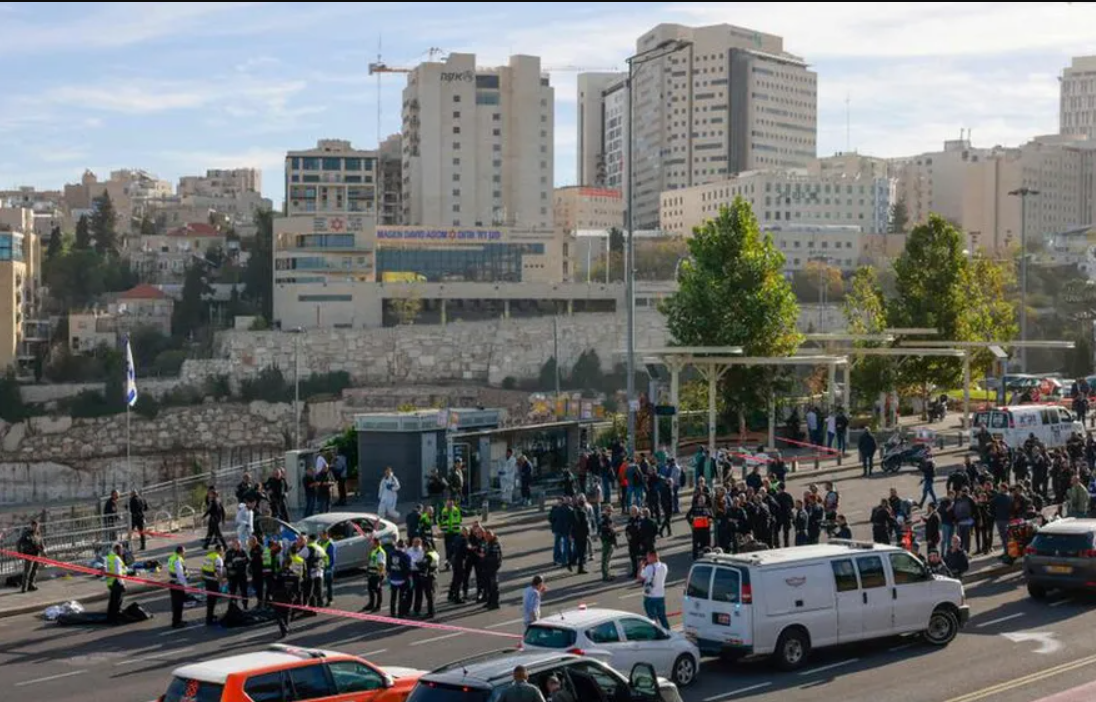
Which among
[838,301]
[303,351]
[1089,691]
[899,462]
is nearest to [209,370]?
[303,351]

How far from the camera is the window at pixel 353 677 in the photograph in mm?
14453

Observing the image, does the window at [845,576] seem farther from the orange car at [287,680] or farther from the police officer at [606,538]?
the police officer at [606,538]

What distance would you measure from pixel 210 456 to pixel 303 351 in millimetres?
11986

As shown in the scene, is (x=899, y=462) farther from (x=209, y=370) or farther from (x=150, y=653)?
(x=209, y=370)

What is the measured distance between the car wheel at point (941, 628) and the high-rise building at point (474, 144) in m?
136

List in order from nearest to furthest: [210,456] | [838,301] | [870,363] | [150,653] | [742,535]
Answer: [150,653], [742,535], [870,363], [210,456], [838,301]

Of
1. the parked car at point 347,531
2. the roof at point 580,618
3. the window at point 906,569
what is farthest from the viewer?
the parked car at point 347,531

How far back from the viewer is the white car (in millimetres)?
15812

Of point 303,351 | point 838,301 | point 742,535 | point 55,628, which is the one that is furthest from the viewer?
point 838,301

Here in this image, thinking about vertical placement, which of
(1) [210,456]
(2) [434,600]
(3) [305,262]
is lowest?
(1) [210,456]

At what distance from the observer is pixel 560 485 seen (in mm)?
35562

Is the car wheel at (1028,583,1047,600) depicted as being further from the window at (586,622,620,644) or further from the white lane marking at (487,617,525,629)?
the window at (586,622,620,644)

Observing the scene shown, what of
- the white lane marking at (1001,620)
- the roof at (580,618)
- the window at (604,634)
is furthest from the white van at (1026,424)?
the window at (604,634)

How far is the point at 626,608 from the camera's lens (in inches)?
882
